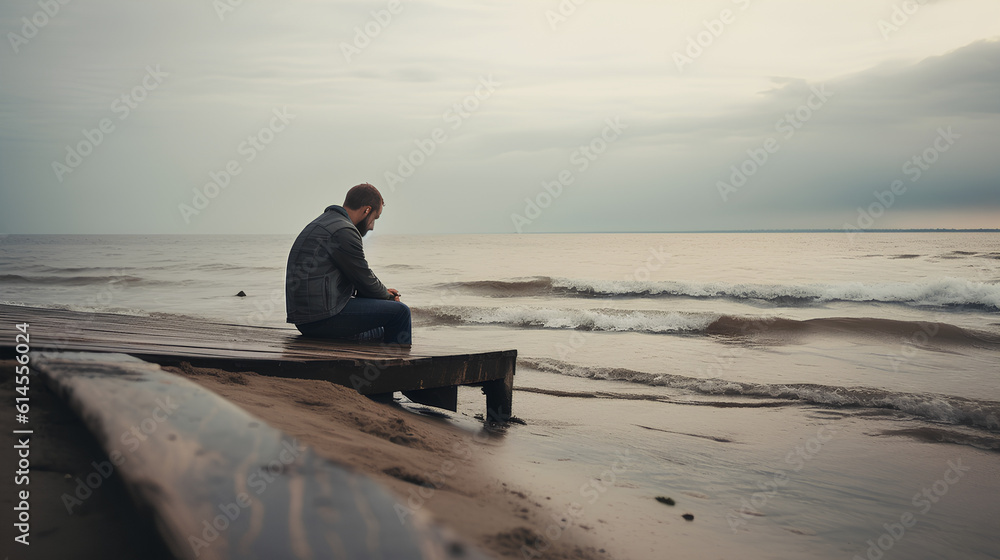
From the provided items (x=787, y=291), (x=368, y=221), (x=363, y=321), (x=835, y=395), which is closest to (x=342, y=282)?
(x=363, y=321)

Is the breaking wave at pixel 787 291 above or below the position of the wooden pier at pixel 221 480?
above

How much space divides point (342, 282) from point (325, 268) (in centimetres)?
22

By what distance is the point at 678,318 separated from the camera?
14.1 m

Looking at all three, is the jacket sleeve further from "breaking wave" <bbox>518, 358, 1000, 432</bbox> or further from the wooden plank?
"breaking wave" <bbox>518, 358, 1000, 432</bbox>

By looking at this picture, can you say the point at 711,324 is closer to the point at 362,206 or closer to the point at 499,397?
the point at 499,397

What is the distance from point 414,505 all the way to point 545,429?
3755 mm

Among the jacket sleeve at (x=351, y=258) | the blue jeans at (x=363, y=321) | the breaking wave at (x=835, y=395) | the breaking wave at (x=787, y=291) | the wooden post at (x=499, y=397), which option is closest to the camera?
the jacket sleeve at (x=351, y=258)

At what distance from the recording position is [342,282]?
446 centimetres

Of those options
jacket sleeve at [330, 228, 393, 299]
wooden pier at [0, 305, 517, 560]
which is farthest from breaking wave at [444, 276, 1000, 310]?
wooden pier at [0, 305, 517, 560]

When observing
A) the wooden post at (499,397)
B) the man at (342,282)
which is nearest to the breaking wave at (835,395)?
the wooden post at (499,397)

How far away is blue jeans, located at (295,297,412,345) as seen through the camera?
4520 mm

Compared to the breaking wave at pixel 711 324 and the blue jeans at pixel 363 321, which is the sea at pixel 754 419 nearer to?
the breaking wave at pixel 711 324

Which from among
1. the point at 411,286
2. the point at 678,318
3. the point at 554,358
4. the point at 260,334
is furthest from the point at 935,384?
the point at 411,286

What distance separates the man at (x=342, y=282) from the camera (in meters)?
4.24
